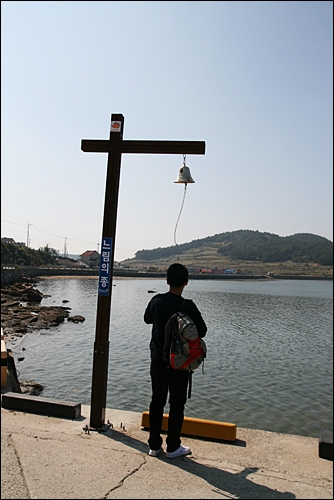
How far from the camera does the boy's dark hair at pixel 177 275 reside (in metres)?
4.81

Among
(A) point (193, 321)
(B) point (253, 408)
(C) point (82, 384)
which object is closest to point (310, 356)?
(B) point (253, 408)

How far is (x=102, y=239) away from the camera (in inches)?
230

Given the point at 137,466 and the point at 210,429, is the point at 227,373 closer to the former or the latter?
the point at 210,429

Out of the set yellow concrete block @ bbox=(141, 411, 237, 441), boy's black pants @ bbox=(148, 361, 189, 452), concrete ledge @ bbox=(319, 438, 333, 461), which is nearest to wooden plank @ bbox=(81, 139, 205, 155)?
boy's black pants @ bbox=(148, 361, 189, 452)

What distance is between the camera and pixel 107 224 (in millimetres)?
5852

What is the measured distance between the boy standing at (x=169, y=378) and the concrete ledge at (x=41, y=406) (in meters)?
1.58

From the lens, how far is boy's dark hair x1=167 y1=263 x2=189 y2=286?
481 cm

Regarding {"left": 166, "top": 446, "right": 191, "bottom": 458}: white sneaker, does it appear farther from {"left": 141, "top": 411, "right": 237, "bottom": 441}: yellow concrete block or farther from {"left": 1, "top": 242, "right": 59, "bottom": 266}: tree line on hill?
{"left": 1, "top": 242, "right": 59, "bottom": 266}: tree line on hill

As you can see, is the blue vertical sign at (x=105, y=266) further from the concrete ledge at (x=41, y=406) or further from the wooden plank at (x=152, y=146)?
the concrete ledge at (x=41, y=406)

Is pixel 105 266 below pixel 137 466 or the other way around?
the other way around

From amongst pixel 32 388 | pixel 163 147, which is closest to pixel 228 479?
pixel 163 147

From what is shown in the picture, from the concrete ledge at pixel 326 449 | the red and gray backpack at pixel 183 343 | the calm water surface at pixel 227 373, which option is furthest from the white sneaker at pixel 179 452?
the concrete ledge at pixel 326 449

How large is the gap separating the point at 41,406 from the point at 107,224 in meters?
2.60

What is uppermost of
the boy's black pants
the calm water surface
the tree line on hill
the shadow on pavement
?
the tree line on hill
